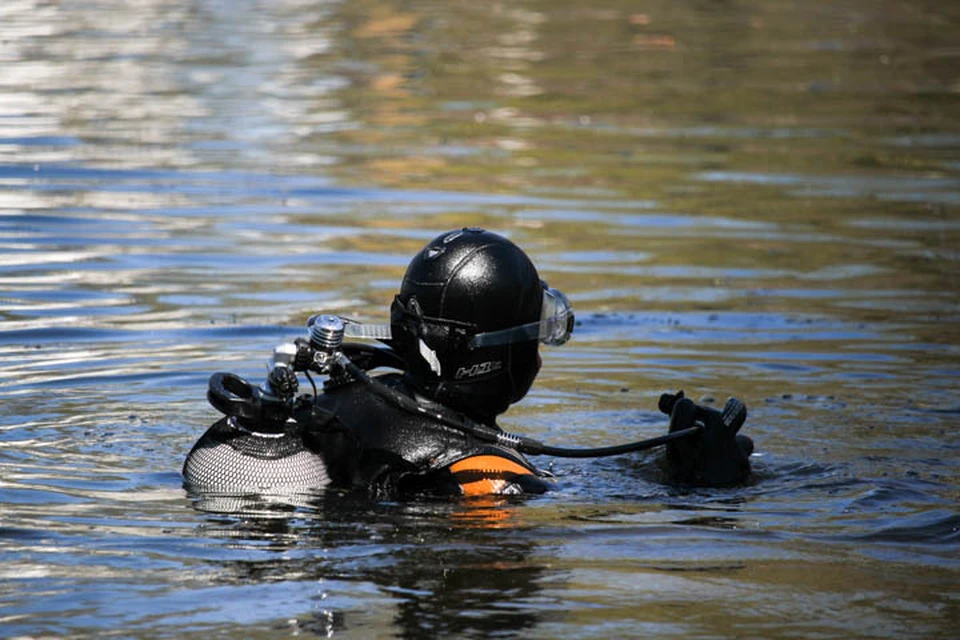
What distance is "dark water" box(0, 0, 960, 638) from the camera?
17.6 ft

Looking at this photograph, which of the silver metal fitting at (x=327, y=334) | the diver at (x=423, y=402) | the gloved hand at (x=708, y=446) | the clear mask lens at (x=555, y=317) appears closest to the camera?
the silver metal fitting at (x=327, y=334)

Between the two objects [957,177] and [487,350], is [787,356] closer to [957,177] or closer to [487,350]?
[487,350]

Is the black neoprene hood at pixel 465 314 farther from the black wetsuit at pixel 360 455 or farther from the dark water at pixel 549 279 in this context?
the dark water at pixel 549 279

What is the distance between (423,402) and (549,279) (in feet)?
18.3

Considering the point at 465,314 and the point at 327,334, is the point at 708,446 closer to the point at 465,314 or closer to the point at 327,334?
the point at 465,314

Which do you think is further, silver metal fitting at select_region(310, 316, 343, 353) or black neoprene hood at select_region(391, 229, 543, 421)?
black neoprene hood at select_region(391, 229, 543, 421)

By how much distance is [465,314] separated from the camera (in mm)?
6102

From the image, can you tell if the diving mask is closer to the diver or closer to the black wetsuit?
the diver

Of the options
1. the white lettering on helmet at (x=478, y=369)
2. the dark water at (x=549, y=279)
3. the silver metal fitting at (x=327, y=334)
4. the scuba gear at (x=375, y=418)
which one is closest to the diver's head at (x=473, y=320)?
the white lettering on helmet at (x=478, y=369)

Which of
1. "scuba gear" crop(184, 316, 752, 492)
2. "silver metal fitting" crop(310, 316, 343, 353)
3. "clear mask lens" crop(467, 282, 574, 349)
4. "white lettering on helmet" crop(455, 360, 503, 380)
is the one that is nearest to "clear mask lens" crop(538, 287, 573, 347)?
"clear mask lens" crop(467, 282, 574, 349)

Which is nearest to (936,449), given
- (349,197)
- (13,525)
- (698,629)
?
(698,629)

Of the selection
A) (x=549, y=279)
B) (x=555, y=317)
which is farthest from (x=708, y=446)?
(x=549, y=279)

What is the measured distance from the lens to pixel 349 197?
48.4 feet

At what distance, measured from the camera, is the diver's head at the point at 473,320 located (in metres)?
6.10
